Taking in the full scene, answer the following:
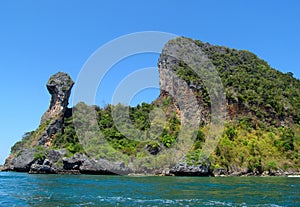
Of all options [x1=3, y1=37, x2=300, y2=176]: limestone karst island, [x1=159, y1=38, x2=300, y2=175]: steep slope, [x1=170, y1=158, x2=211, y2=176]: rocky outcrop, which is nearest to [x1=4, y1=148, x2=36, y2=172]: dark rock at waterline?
[x1=3, y1=37, x2=300, y2=176]: limestone karst island

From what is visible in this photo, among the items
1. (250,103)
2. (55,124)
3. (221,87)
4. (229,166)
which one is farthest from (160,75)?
(229,166)

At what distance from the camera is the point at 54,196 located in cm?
3322

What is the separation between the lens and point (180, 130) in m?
105

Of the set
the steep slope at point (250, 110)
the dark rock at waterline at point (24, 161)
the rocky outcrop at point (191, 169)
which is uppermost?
the steep slope at point (250, 110)

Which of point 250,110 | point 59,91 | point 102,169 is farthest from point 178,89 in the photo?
point 102,169

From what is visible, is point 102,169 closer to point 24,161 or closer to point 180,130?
point 24,161

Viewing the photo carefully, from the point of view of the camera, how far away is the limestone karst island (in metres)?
84.4

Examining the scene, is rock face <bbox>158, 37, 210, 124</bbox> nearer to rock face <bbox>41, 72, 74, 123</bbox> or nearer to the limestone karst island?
the limestone karst island

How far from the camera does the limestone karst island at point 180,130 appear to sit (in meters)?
84.4

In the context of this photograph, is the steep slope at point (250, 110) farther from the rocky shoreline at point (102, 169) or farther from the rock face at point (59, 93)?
the rock face at point (59, 93)

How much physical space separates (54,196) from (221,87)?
300 ft

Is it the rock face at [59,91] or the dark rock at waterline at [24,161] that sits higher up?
the rock face at [59,91]

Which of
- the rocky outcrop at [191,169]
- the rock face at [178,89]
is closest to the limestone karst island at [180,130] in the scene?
the rocky outcrop at [191,169]

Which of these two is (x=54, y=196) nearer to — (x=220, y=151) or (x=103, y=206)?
(x=103, y=206)
